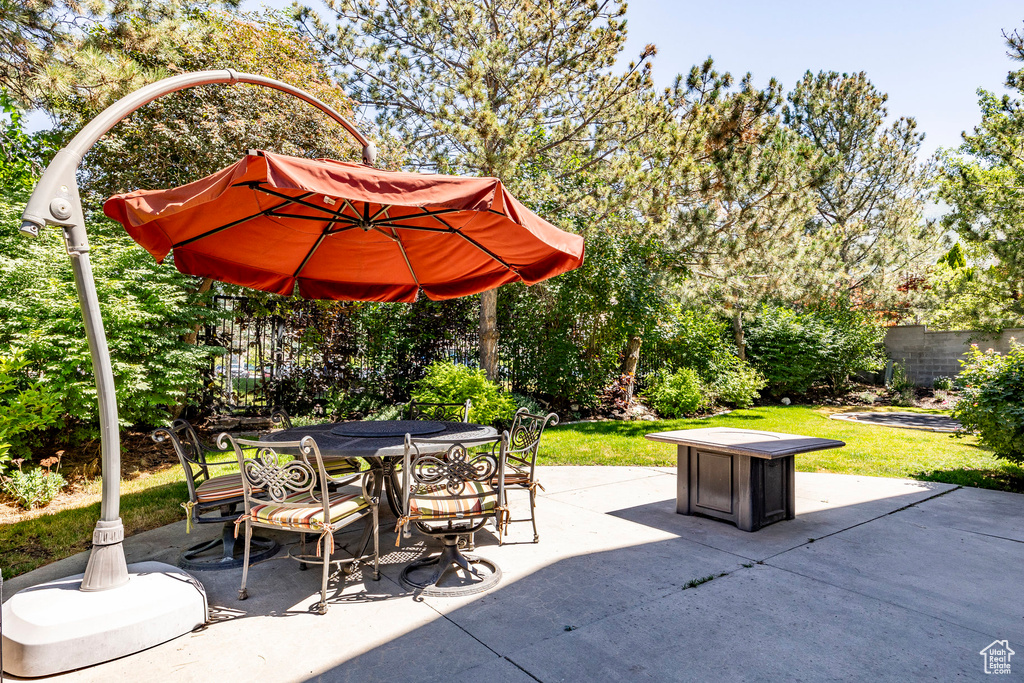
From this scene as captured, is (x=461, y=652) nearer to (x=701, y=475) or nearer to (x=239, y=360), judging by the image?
(x=701, y=475)

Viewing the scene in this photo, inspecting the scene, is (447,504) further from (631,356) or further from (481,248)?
(631,356)

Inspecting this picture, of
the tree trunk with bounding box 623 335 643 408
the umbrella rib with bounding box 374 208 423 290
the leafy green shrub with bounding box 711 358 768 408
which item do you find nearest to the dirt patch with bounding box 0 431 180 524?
the umbrella rib with bounding box 374 208 423 290

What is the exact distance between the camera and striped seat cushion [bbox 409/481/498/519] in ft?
10.2

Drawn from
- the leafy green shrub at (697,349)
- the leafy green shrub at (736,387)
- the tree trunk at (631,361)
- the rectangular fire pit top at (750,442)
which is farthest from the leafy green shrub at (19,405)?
the leafy green shrub at (736,387)

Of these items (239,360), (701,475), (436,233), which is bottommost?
(701,475)

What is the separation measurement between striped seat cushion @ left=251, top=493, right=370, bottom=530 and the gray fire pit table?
8.13 ft

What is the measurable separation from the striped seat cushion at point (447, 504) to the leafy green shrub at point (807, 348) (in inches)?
462

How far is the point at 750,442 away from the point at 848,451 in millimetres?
Result: 4058

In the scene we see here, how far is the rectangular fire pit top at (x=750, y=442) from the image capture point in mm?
3906

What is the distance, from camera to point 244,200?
3.60m

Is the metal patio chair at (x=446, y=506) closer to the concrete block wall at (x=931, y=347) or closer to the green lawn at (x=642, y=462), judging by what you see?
the green lawn at (x=642, y=462)

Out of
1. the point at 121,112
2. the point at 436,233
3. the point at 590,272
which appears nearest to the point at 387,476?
the point at 436,233

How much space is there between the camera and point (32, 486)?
4.63 m

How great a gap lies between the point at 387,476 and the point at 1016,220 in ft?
38.2
